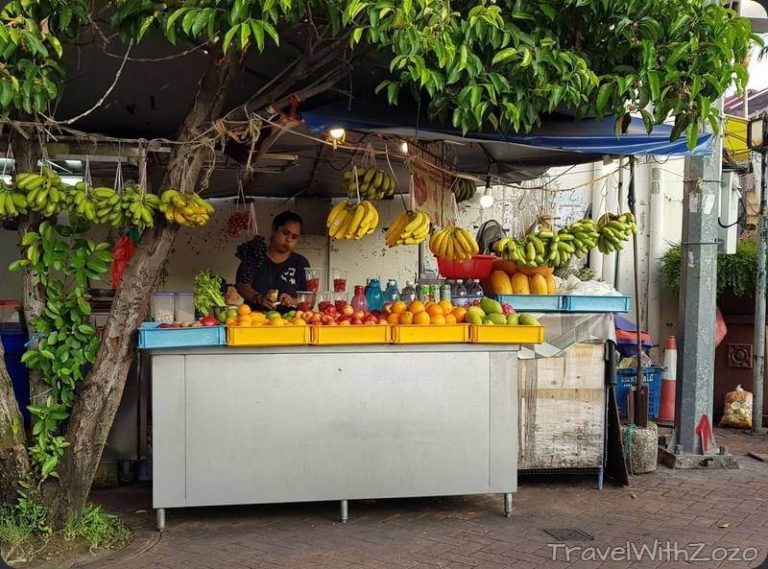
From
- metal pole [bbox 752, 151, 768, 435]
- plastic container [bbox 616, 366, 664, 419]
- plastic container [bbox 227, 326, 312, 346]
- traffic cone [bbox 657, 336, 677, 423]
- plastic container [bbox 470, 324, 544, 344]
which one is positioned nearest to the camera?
plastic container [bbox 227, 326, 312, 346]

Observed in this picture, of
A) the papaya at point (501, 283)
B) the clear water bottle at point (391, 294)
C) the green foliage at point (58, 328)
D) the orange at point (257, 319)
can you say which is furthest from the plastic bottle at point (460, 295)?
the green foliage at point (58, 328)

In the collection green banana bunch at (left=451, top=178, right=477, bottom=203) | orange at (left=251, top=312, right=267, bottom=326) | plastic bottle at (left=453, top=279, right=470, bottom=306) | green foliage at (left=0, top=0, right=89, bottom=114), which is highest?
green foliage at (left=0, top=0, right=89, bottom=114)

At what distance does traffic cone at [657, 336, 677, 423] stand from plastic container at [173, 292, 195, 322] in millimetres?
5552

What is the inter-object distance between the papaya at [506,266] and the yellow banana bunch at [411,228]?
2.46 feet

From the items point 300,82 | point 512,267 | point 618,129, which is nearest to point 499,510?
point 512,267

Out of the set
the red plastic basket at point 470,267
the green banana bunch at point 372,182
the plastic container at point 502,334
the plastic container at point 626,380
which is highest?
the green banana bunch at point 372,182

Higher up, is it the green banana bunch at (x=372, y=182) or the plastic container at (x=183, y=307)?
the green banana bunch at (x=372, y=182)

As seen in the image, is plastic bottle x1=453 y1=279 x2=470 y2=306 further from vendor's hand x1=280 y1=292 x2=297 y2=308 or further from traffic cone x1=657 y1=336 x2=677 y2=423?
traffic cone x1=657 y1=336 x2=677 y2=423

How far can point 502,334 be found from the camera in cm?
504

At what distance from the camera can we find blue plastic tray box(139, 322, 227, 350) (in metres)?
4.58

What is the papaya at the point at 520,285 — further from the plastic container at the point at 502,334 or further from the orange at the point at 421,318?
the orange at the point at 421,318

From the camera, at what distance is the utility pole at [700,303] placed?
6.66 m

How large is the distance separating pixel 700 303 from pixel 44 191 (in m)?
5.48

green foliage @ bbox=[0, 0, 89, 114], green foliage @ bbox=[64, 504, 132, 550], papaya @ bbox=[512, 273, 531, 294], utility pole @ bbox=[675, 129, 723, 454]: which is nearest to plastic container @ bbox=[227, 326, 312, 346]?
green foliage @ bbox=[64, 504, 132, 550]
